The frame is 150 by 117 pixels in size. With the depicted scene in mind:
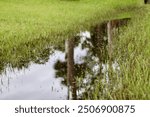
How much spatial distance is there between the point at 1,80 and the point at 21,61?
2064 mm

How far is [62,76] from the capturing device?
1275cm

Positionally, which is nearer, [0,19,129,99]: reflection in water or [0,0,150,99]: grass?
[0,0,150,99]: grass

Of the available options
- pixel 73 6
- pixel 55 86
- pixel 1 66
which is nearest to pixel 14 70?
pixel 1 66

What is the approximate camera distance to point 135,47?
14.0 meters

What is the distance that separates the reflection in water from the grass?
32 centimetres

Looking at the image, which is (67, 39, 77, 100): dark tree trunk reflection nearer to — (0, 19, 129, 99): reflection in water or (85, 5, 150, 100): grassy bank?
(0, 19, 129, 99): reflection in water

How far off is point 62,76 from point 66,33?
7.12m

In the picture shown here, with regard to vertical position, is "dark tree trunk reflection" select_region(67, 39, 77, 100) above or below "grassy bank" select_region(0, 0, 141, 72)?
below

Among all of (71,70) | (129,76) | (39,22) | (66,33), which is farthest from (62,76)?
(39,22)

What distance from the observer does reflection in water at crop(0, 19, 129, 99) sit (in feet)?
35.2

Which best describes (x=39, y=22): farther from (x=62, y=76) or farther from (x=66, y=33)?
(x=62, y=76)

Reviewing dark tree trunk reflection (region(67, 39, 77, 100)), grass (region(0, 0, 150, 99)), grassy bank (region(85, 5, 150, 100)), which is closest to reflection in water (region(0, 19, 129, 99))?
dark tree trunk reflection (region(67, 39, 77, 100))

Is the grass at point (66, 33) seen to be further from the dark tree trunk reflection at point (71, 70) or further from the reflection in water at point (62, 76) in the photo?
the dark tree trunk reflection at point (71, 70)

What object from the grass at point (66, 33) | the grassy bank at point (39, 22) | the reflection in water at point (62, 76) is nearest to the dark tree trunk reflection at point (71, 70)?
the reflection in water at point (62, 76)
